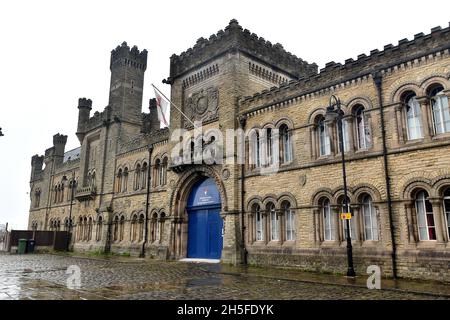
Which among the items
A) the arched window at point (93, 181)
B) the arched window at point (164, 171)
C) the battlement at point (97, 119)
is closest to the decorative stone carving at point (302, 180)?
the arched window at point (164, 171)

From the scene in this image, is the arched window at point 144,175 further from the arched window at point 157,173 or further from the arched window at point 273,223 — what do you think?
the arched window at point 273,223

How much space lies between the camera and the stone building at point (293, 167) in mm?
14453

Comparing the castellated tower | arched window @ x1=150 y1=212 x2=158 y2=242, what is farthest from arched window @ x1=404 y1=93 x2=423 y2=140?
the castellated tower

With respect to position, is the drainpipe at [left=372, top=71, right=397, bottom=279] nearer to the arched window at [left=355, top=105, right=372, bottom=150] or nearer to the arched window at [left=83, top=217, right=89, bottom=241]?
the arched window at [left=355, top=105, right=372, bottom=150]

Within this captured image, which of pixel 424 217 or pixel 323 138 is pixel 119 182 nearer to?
pixel 323 138

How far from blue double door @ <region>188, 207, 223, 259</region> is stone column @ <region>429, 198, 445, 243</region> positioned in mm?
11829

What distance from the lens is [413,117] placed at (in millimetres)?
15328

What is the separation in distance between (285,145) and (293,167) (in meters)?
1.72

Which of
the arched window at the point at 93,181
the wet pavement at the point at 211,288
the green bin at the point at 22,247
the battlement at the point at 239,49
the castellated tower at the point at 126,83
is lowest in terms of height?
the wet pavement at the point at 211,288

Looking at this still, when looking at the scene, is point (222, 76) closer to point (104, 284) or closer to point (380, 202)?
point (380, 202)

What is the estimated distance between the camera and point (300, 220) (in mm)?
17984

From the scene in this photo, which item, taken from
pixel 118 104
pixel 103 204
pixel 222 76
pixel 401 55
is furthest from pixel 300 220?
pixel 118 104

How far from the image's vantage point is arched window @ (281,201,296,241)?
61.0 ft

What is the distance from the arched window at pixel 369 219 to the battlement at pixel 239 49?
39.4ft
